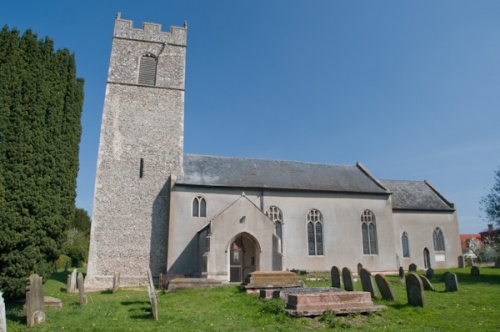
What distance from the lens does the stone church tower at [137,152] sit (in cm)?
2242

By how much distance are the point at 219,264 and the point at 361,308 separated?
440 inches

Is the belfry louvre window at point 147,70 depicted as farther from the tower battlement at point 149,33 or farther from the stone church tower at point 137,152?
the tower battlement at point 149,33

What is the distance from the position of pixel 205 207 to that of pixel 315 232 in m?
→ 7.83

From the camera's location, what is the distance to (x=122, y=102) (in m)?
25.3

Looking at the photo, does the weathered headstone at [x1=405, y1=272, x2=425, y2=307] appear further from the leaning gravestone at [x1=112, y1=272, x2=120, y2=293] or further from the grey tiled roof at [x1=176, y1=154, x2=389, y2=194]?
the leaning gravestone at [x1=112, y1=272, x2=120, y2=293]

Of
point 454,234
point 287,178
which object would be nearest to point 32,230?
point 287,178

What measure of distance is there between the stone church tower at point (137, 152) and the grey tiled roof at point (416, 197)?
17.8 metres

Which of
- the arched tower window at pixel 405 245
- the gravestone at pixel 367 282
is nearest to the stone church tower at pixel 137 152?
the gravestone at pixel 367 282

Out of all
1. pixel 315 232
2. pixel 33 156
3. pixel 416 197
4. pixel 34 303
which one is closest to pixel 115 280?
pixel 33 156

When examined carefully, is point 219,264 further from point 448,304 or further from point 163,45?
point 163,45

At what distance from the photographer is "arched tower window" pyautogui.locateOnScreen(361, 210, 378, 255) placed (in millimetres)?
26500

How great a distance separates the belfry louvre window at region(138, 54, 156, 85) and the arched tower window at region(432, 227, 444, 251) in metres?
24.4

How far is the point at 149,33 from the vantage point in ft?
89.9

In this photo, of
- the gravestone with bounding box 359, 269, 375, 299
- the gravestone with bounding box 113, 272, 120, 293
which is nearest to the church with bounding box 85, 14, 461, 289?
the gravestone with bounding box 113, 272, 120, 293
